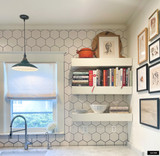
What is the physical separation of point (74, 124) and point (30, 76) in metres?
0.94

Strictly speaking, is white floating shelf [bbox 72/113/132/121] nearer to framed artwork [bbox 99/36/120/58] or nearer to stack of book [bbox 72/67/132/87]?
stack of book [bbox 72/67/132/87]

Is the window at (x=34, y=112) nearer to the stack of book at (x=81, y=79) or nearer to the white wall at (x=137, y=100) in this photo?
the stack of book at (x=81, y=79)

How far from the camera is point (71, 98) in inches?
107

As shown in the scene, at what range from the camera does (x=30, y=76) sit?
108 inches

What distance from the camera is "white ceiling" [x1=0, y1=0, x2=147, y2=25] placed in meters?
2.08

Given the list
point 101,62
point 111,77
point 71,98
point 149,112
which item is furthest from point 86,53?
point 149,112

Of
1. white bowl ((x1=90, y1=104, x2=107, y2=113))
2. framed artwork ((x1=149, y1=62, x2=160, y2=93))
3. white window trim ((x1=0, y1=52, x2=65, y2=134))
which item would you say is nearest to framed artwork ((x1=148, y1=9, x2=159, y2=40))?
framed artwork ((x1=149, y1=62, x2=160, y2=93))

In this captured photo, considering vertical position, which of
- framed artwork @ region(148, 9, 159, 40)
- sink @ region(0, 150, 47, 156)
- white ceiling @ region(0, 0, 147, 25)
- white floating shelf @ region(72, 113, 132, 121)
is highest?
white ceiling @ region(0, 0, 147, 25)

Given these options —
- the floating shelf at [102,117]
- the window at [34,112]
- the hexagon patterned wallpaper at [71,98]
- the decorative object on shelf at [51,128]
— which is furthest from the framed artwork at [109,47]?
the decorative object on shelf at [51,128]

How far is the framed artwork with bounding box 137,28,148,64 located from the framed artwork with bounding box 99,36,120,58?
510 millimetres

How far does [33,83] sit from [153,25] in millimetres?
1760

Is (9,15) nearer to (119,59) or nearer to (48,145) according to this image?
(119,59)

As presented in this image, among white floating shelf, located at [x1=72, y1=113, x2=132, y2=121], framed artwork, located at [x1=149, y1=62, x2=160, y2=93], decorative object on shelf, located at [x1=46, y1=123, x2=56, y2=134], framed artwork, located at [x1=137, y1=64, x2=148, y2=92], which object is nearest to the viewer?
framed artwork, located at [x1=149, y1=62, x2=160, y2=93]

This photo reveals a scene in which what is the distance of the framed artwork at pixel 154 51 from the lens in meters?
1.68
